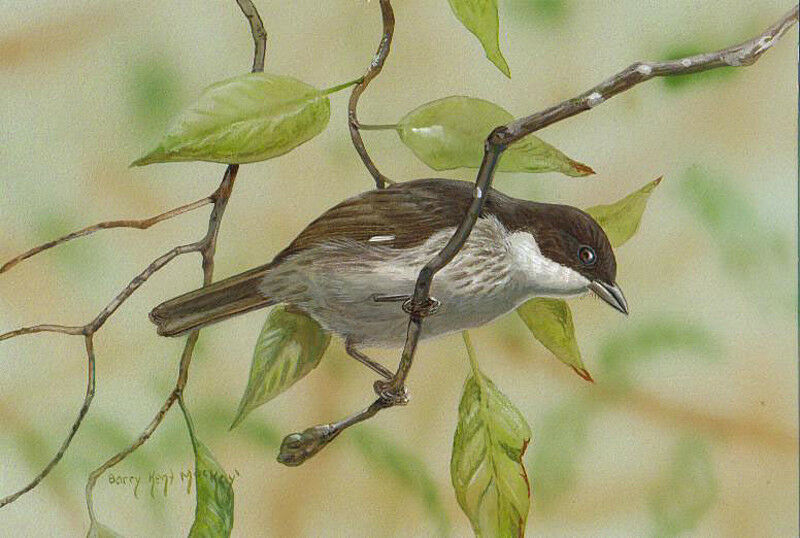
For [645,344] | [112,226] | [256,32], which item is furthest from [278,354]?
[645,344]

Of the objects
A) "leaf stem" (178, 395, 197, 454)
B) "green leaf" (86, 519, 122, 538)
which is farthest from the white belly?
"green leaf" (86, 519, 122, 538)

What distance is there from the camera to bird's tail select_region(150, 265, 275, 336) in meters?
0.73

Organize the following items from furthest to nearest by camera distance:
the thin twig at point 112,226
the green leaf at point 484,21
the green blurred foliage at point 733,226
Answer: the green blurred foliage at point 733,226, the green leaf at point 484,21, the thin twig at point 112,226

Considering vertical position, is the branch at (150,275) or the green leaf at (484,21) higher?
the green leaf at (484,21)

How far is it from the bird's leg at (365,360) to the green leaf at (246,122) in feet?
0.58

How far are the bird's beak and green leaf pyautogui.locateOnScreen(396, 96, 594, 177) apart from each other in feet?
0.41

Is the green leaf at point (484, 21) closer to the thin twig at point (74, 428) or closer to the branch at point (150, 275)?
the branch at point (150, 275)

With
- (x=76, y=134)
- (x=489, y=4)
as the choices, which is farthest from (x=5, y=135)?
(x=489, y=4)

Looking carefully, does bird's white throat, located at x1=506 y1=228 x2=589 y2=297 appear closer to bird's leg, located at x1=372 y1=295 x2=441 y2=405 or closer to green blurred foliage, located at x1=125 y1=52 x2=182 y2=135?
bird's leg, located at x1=372 y1=295 x2=441 y2=405

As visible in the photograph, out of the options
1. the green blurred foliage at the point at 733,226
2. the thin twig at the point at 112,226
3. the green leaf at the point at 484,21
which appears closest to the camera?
the thin twig at the point at 112,226

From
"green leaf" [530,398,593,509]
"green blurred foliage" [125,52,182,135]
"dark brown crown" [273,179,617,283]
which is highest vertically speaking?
"green blurred foliage" [125,52,182,135]

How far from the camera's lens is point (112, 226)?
72 cm

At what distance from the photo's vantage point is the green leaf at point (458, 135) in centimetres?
80

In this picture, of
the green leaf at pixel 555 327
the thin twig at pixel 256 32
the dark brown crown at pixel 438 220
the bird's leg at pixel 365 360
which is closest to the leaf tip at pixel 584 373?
the green leaf at pixel 555 327
